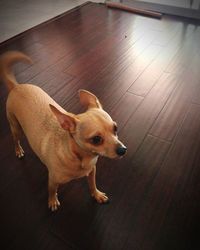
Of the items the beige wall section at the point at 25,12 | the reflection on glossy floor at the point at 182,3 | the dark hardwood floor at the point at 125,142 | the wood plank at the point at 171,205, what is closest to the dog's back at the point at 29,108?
the dark hardwood floor at the point at 125,142

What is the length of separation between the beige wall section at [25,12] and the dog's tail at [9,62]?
1728 mm

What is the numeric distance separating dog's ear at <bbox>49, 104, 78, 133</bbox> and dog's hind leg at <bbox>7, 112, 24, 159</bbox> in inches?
21.7

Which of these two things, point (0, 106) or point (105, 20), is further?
point (105, 20)

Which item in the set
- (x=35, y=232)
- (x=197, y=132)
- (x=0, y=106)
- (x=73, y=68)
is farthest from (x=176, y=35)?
(x=35, y=232)

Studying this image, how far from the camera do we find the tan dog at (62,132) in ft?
3.34

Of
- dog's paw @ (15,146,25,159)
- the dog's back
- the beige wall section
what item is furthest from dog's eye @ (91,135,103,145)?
the beige wall section

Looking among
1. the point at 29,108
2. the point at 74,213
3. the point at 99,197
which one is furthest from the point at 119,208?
the point at 29,108

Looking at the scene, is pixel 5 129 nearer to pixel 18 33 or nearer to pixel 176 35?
pixel 18 33

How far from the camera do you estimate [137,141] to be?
1.82 metres

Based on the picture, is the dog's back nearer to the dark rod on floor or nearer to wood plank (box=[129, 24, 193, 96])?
wood plank (box=[129, 24, 193, 96])

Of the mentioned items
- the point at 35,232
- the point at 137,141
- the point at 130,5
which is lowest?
the point at 35,232

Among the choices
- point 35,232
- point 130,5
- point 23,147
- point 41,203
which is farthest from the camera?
point 130,5

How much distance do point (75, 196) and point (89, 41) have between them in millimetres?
2059

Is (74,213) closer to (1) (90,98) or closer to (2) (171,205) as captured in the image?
(2) (171,205)
